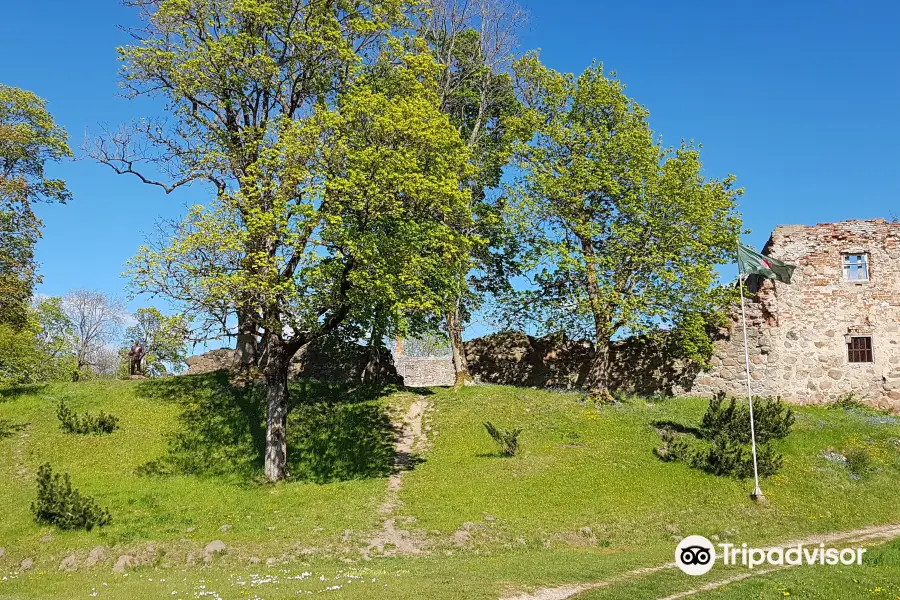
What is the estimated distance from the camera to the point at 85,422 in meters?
26.3

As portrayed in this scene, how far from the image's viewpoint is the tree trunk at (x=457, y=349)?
3444cm

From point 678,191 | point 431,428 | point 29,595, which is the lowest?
point 29,595

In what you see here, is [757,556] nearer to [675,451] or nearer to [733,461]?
[733,461]

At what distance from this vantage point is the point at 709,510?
20.6m

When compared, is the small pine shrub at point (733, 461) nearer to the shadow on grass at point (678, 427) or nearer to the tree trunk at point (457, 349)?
the shadow on grass at point (678, 427)

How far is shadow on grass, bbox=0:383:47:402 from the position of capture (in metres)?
29.1

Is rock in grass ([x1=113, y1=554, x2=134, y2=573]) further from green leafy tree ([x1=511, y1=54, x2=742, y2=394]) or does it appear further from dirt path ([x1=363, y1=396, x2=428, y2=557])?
green leafy tree ([x1=511, y1=54, x2=742, y2=394])

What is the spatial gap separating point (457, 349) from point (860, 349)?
18352 mm

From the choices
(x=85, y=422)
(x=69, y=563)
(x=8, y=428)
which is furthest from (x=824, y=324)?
(x=8, y=428)

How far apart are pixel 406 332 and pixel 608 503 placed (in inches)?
398

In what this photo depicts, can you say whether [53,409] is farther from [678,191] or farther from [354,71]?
[678,191]

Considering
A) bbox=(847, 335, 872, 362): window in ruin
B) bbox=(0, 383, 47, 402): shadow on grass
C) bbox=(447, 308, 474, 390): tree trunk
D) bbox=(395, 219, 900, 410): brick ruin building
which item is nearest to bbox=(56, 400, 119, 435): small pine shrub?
bbox=(0, 383, 47, 402): shadow on grass

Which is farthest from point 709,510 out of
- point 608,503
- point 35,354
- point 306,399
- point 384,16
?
point 35,354

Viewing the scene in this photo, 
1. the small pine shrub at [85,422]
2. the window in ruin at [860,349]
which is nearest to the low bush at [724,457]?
the window in ruin at [860,349]
